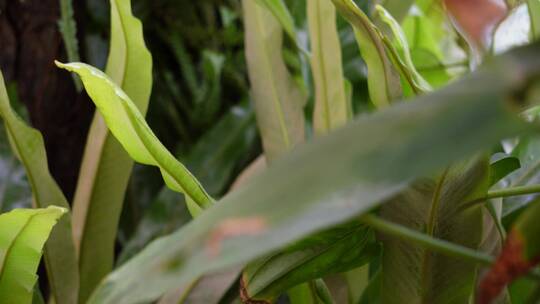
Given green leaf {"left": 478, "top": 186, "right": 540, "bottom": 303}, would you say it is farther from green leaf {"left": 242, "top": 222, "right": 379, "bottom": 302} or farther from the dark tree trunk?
the dark tree trunk

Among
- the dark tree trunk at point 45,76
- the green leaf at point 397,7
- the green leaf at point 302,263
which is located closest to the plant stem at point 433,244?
the green leaf at point 302,263

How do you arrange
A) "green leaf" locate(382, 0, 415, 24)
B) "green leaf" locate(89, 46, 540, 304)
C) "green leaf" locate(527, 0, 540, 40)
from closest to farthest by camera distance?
1. "green leaf" locate(89, 46, 540, 304)
2. "green leaf" locate(527, 0, 540, 40)
3. "green leaf" locate(382, 0, 415, 24)

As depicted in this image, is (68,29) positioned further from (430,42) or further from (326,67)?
(430,42)

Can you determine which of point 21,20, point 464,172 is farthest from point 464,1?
point 21,20

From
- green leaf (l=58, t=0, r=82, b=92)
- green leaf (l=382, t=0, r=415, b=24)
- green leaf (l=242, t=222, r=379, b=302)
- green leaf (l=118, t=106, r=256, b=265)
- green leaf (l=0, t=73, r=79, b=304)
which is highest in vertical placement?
green leaf (l=382, t=0, r=415, b=24)

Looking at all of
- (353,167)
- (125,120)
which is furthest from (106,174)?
(353,167)

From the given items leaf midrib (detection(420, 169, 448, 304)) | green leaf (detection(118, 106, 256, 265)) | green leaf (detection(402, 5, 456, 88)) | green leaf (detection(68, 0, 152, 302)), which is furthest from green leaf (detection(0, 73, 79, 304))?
green leaf (detection(402, 5, 456, 88))

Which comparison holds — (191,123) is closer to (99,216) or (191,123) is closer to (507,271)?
(99,216)
